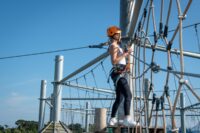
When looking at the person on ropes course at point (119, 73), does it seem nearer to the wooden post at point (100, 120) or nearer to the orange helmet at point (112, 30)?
the orange helmet at point (112, 30)

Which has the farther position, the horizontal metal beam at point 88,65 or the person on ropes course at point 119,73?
the horizontal metal beam at point 88,65

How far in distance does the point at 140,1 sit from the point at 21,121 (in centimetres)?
5629

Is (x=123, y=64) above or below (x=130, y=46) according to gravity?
below

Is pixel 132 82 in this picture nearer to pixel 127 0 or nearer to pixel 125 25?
pixel 125 25

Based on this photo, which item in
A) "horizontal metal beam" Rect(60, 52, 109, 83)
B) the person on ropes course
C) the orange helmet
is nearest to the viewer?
the person on ropes course

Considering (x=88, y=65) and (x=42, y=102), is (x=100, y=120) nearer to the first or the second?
(x=88, y=65)

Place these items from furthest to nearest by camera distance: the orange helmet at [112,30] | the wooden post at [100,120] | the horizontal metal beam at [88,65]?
the horizontal metal beam at [88,65] → the wooden post at [100,120] → the orange helmet at [112,30]

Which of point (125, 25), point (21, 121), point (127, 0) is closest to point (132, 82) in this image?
point (125, 25)

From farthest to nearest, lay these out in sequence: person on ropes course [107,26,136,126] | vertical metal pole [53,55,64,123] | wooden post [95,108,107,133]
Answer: vertical metal pole [53,55,64,123], wooden post [95,108,107,133], person on ropes course [107,26,136,126]

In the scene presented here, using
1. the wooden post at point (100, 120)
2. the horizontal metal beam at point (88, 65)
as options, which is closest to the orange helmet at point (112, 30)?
the wooden post at point (100, 120)

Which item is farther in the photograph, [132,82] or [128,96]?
[132,82]

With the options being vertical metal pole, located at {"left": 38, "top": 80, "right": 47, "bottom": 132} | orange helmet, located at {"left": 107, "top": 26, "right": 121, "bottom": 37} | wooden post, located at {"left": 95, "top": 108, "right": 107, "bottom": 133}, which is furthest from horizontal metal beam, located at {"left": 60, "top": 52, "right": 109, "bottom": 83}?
vertical metal pole, located at {"left": 38, "top": 80, "right": 47, "bottom": 132}

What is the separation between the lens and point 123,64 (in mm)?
4902

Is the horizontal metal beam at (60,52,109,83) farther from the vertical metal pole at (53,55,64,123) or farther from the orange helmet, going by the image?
the orange helmet
